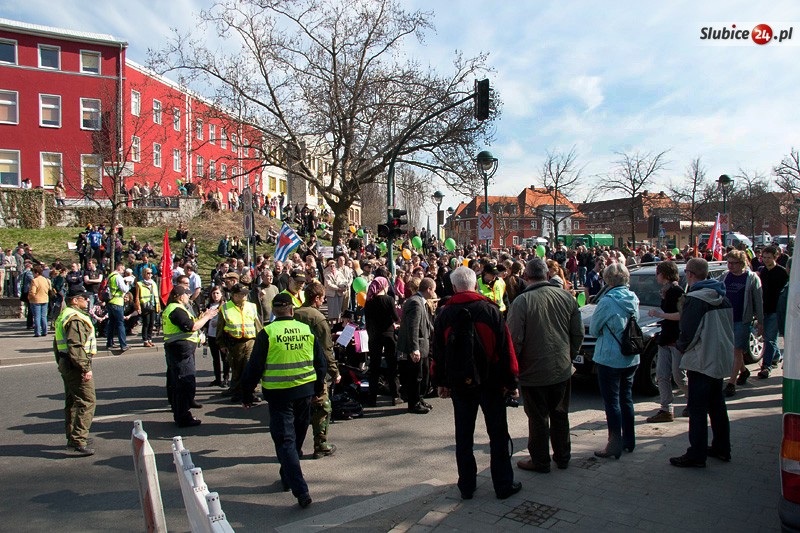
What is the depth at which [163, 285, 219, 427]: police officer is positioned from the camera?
7476 millimetres

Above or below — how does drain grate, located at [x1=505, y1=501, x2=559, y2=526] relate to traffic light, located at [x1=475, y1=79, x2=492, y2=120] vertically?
below

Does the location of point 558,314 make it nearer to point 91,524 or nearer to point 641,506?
point 641,506

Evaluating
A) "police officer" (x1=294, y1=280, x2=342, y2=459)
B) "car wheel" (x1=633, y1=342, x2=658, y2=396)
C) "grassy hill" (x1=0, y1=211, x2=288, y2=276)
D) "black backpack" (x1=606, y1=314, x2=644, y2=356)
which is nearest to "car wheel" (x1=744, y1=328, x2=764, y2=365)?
"car wheel" (x1=633, y1=342, x2=658, y2=396)

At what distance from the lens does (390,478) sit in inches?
221

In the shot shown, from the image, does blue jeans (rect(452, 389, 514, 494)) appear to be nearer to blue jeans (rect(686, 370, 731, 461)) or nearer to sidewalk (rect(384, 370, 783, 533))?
sidewalk (rect(384, 370, 783, 533))

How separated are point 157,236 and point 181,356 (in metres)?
25.2

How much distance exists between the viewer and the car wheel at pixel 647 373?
8.17 metres

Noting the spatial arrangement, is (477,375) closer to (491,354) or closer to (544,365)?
(491,354)

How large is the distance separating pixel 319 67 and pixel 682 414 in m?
22.3

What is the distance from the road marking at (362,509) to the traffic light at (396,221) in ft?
34.8

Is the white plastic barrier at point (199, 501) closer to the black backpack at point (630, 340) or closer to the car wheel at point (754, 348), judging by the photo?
the black backpack at point (630, 340)

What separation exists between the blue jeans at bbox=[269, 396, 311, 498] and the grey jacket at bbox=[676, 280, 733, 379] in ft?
11.3

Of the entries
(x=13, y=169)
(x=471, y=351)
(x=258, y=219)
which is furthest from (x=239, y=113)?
(x=471, y=351)

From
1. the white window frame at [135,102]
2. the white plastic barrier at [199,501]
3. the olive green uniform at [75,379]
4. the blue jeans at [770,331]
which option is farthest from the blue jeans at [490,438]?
the white window frame at [135,102]
